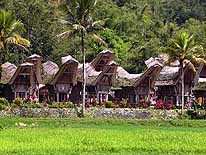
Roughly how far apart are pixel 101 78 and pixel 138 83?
3499 mm

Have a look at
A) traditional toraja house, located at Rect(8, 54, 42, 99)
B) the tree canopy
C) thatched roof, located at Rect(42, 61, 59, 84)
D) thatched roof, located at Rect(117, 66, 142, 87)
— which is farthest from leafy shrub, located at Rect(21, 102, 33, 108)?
thatched roof, located at Rect(117, 66, 142, 87)

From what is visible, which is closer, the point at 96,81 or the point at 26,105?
the point at 26,105

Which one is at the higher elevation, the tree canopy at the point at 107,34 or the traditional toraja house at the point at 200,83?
the tree canopy at the point at 107,34

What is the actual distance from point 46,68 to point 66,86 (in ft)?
9.62

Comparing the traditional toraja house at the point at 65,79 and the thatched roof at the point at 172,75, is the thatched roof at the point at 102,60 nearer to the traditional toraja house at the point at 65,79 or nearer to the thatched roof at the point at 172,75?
the traditional toraja house at the point at 65,79

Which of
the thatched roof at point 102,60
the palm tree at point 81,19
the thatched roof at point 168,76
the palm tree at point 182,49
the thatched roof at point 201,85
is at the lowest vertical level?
the thatched roof at point 201,85

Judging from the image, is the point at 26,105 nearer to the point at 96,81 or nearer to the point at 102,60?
the point at 96,81

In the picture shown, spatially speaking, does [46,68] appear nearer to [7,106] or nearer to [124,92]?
[124,92]

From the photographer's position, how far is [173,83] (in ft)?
163

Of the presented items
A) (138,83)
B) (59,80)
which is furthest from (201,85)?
(59,80)

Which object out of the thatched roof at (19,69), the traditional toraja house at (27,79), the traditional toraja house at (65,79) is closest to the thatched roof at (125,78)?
the traditional toraja house at (65,79)

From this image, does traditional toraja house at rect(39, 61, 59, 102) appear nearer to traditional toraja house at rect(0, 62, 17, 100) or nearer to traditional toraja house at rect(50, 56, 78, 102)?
traditional toraja house at rect(50, 56, 78, 102)

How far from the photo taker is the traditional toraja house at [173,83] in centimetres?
4997

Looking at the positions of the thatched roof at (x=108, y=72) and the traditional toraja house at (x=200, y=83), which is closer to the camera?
the thatched roof at (x=108, y=72)
